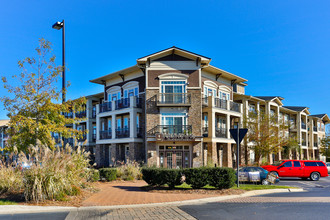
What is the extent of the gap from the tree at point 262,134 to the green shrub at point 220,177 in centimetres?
2199

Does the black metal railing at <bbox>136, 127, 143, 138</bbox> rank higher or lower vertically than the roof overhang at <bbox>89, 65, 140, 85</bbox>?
lower

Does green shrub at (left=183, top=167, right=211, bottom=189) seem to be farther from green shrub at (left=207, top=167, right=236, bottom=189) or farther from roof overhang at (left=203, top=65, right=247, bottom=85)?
roof overhang at (left=203, top=65, right=247, bottom=85)

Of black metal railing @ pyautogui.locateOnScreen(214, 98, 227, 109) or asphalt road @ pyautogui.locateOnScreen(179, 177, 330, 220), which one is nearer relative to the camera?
asphalt road @ pyautogui.locateOnScreen(179, 177, 330, 220)

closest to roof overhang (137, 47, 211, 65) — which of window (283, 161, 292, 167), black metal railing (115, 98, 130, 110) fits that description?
black metal railing (115, 98, 130, 110)

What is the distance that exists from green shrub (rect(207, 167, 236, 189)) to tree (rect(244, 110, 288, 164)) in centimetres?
2199

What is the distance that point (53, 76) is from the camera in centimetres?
1492

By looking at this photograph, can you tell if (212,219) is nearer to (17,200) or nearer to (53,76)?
(17,200)

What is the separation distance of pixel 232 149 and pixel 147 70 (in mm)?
13864

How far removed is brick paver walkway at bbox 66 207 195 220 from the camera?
8922 mm

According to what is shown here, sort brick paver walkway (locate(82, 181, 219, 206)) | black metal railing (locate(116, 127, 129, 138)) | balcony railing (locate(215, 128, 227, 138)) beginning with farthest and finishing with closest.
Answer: black metal railing (locate(116, 127, 129, 138)) < balcony railing (locate(215, 128, 227, 138)) < brick paver walkway (locate(82, 181, 219, 206))

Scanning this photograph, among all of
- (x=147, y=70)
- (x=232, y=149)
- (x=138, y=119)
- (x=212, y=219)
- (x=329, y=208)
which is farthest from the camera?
(x=232, y=149)

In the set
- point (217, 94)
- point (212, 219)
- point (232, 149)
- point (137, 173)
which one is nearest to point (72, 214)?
point (212, 219)

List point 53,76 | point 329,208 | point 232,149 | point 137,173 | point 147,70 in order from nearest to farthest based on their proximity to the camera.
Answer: point 329,208 < point 53,76 < point 137,173 < point 147,70 < point 232,149

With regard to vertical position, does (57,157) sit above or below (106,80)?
below
